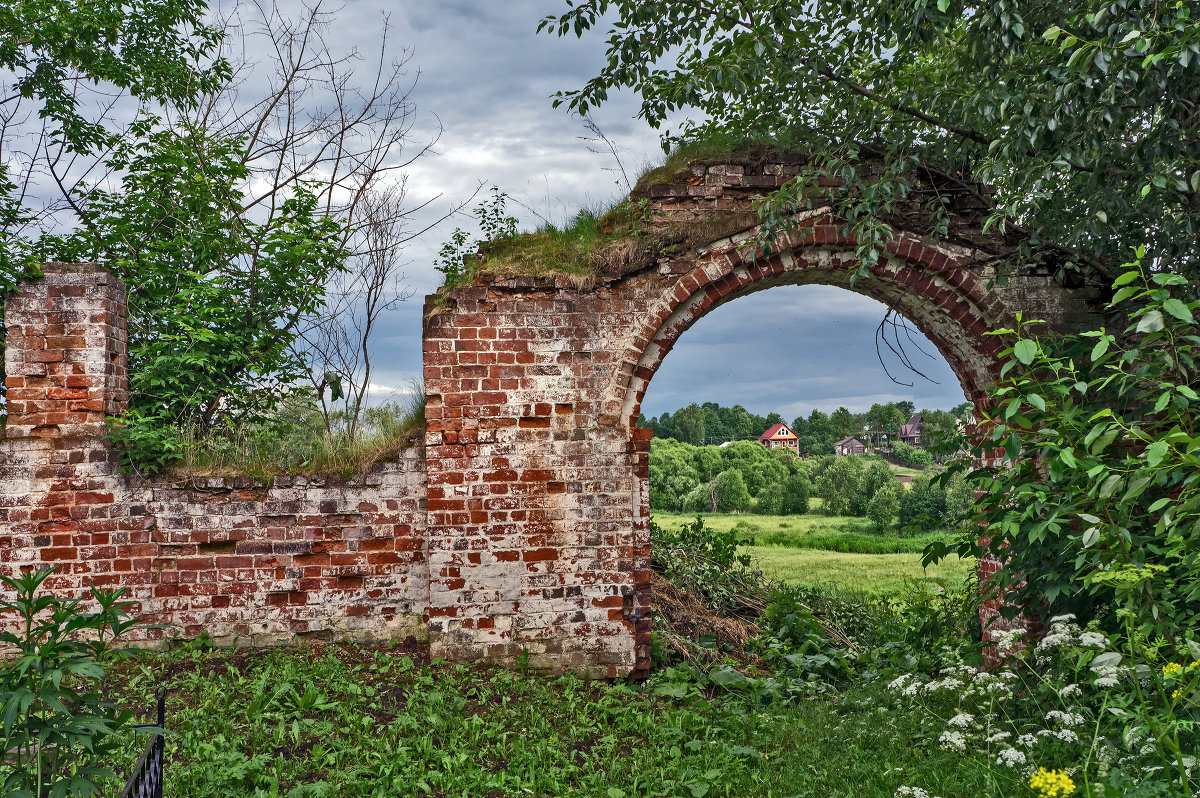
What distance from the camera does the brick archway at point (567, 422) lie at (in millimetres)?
5238

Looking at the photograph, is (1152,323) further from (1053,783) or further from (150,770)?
(150,770)

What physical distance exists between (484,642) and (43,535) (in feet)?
11.0

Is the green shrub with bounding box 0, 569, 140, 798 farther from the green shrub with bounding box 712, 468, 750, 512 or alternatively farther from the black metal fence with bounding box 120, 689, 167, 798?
the green shrub with bounding box 712, 468, 750, 512

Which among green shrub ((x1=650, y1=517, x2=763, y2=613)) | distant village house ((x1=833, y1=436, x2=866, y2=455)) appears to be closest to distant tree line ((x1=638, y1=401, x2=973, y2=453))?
distant village house ((x1=833, y1=436, x2=866, y2=455))

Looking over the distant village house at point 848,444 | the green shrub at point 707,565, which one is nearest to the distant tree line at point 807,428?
the distant village house at point 848,444

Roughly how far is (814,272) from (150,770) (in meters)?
5.35

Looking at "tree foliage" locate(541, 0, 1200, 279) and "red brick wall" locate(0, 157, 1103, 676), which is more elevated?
"tree foliage" locate(541, 0, 1200, 279)

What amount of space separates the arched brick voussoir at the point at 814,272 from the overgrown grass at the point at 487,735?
216 cm

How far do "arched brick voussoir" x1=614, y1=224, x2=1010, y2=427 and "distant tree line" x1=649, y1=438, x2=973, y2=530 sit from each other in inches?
450

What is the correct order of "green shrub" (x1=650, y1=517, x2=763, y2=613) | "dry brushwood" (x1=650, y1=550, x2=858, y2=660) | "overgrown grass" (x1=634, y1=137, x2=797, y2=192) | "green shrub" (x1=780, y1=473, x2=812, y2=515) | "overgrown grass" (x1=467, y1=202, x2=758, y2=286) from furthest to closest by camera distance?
"green shrub" (x1=780, y1=473, x2=812, y2=515), "green shrub" (x1=650, y1=517, x2=763, y2=613), "dry brushwood" (x1=650, y1=550, x2=858, y2=660), "overgrown grass" (x1=634, y1=137, x2=797, y2=192), "overgrown grass" (x1=467, y1=202, x2=758, y2=286)

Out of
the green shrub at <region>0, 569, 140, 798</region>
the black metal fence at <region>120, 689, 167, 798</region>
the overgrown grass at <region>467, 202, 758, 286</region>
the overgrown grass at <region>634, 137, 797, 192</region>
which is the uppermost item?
the overgrown grass at <region>634, 137, 797, 192</region>

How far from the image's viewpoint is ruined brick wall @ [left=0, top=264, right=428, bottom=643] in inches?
207

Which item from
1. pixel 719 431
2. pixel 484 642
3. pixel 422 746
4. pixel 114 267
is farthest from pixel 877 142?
pixel 719 431

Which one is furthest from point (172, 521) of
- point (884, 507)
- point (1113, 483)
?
point (884, 507)
